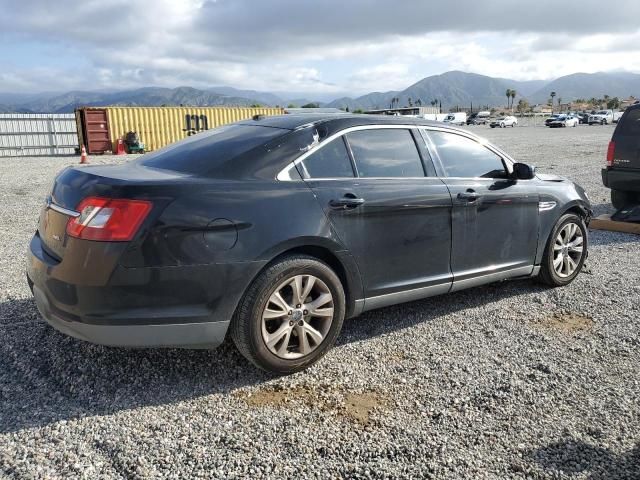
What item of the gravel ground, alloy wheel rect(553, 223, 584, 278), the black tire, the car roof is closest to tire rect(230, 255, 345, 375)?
the gravel ground

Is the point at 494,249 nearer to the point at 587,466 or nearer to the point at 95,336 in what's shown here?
the point at 587,466

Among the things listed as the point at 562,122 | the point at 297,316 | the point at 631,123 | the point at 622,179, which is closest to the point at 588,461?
the point at 297,316

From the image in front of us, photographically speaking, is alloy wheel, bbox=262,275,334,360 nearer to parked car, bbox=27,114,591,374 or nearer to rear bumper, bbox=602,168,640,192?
parked car, bbox=27,114,591,374

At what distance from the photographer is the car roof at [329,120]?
3.82 metres

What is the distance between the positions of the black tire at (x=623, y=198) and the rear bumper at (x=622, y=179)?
32 cm

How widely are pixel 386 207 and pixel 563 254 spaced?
2.42 m

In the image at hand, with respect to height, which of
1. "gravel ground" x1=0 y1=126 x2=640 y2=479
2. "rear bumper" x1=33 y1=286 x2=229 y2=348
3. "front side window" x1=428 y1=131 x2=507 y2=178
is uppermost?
"front side window" x1=428 y1=131 x2=507 y2=178

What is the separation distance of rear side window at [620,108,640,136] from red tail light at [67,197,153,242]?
812 cm

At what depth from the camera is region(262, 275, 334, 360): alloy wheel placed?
334 cm

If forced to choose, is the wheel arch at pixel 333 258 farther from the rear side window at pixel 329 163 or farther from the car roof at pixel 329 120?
the car roof at pixel 329 120

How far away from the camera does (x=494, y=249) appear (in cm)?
455

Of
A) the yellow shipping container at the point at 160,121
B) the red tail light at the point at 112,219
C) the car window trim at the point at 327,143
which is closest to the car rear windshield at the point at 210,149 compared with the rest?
the car window trim at the point at 327,143

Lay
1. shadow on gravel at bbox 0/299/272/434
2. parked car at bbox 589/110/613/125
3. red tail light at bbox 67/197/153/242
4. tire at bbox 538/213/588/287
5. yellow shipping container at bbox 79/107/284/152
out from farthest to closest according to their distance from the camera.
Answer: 1. parked car at bbox 589/110/613/125
2. yellow shipping container at bbox 79/107/284/152
3. tire at bbox 538/213/588/287
4. shadow on gravel at bbox 0/299/272/434
5. red tail light at bbox 67/197/153/242

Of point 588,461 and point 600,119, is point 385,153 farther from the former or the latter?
point 600,119
